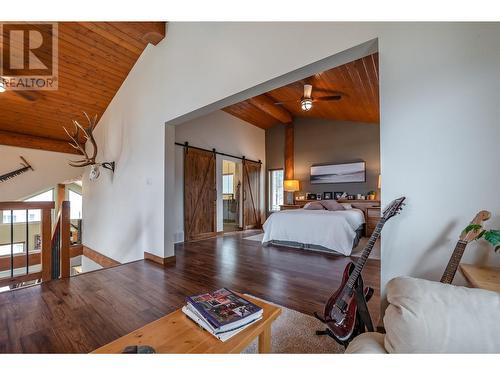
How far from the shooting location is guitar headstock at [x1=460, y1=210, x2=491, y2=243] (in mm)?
1057

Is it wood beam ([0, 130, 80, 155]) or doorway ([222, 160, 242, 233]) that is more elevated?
wood beam ([0, 130, 80, 155])

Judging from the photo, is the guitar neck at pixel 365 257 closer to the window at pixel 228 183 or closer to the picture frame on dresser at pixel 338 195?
the picture frame on dresser at pixel 338 195

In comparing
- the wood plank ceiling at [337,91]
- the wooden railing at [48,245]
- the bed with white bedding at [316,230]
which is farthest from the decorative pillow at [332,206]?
the wooden railing at [48,245]

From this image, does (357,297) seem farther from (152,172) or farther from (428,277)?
(152,172)

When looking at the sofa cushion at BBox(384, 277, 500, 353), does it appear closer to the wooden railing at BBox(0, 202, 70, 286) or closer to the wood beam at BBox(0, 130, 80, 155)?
the wooden railing at BBox(0, 202, 70, 286)

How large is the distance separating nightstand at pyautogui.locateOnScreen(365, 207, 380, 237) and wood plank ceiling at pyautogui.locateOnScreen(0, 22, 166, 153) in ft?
18.3

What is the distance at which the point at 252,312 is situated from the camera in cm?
101

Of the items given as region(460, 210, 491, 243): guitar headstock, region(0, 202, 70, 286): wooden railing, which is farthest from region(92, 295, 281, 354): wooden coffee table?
region(0, 202, 70, 286): wooden railing

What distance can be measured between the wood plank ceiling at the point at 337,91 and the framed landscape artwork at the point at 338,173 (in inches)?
49.8

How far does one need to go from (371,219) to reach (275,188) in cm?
319

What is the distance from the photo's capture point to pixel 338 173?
6207 mm
